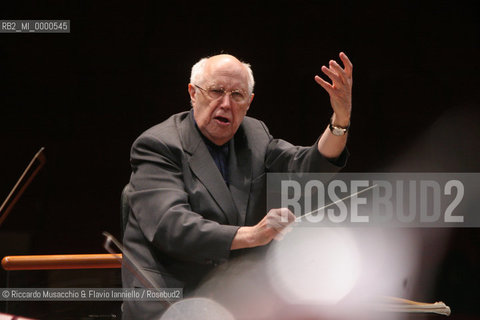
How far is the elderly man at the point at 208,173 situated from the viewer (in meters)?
1.33

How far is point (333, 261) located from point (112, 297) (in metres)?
0.71

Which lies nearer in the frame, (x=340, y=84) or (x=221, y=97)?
(x=340, y=84)

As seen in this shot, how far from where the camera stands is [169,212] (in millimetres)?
1330

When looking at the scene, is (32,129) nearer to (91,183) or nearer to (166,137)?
(91,183)

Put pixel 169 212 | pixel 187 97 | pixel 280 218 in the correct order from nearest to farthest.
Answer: pixel 280 218 < pixel 169 212 < pixel 187 97

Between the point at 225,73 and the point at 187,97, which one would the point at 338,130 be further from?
the point at 187,97

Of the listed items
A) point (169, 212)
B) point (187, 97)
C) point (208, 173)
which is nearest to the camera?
point (169, 212)

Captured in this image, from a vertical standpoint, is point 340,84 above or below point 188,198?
above

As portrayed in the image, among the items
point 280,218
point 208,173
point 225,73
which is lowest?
point 280,218

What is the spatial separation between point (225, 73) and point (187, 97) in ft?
2.68

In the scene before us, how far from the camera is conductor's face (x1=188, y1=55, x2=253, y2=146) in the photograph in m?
1.49

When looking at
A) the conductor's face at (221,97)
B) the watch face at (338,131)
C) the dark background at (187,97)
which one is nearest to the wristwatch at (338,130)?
the watch face at (338,131)

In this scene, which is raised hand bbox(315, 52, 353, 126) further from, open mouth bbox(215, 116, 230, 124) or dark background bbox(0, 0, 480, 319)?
dark background bbox(0, 0, 480, 319)

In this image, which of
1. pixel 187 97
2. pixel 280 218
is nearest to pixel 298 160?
pixel 280 218
